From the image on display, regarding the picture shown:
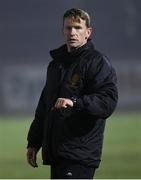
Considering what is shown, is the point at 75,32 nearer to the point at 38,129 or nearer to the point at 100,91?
the point at 100,91

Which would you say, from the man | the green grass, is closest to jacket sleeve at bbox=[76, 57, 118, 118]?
the man

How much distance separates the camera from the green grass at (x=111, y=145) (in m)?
7.33

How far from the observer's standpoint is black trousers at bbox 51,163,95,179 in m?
3.63

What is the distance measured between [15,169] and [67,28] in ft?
12.2

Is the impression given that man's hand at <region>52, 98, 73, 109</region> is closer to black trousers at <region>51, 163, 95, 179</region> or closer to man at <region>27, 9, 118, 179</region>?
man at <region>27, 9, 118, 179</region>

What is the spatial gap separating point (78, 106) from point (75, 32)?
400mm

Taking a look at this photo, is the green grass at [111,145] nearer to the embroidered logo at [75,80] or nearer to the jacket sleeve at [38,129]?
the jacket sleeve at [38,129]

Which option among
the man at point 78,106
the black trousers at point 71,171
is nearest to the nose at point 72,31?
the man at point 78,106

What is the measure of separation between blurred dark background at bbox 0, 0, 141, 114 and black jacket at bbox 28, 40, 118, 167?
366cm

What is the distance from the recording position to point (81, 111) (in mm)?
3578

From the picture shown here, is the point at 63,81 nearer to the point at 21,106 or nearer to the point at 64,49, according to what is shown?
the point at 64,49

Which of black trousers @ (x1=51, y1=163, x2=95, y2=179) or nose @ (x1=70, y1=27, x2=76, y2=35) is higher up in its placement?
nose @ (x1=70, y1=27, x2=76, y2=35)

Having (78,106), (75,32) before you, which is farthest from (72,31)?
(78,106)

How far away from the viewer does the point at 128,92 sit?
7.48m
